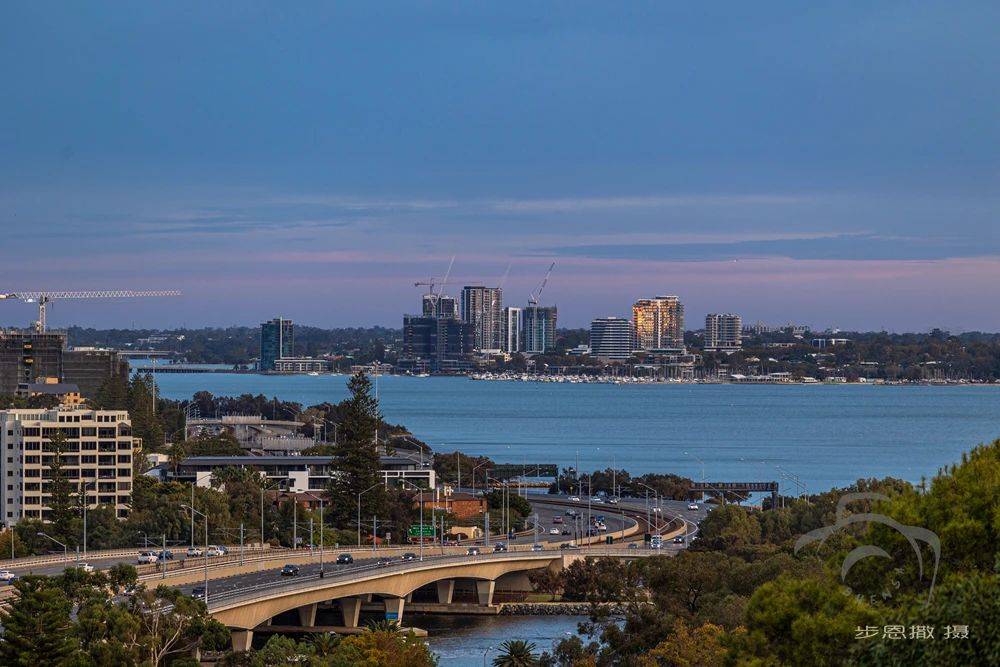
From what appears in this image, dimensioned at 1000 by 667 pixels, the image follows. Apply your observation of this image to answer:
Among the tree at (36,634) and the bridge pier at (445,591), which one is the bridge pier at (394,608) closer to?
the bridge pier at (445,591)

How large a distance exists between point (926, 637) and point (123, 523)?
164 feet

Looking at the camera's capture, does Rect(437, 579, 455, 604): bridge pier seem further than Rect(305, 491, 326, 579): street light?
Yes

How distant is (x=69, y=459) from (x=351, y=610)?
90.3 ft

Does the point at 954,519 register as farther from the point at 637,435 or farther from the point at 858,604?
the point at 637,435

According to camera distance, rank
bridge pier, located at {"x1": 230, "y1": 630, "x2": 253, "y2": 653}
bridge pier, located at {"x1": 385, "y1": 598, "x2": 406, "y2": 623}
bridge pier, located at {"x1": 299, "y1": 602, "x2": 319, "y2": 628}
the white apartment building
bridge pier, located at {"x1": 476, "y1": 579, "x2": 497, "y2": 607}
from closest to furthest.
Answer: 1. bridge pier, located at {"x1": 230, "y1": 630, "x2": 253, "y2": 653}
2. bridge pier, located at {"x1": 299, "y1": 602, "x2": 319, "y2": 628}
3. bridge pier, located at {"x1": 385, "y1": 598, "x2": 406, "y2": 623}
4. bridge pier, located at {"x1": 476, "y1": 579, "x2": 497, "y2": 607}
5. the white apartment building

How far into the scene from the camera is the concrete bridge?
1576 inches

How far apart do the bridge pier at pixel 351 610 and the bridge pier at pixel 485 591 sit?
6565 millimetres

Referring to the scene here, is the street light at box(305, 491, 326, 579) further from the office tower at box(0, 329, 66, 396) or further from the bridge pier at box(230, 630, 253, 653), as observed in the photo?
the office tower at box(0, 329, 66, 396)

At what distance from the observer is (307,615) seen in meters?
44.9

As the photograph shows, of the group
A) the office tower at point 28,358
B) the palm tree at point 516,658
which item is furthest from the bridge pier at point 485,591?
the office tower at point 28,358

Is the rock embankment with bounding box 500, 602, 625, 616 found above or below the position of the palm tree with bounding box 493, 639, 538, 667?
below

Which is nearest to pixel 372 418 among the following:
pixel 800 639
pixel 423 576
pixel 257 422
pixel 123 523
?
pixel 123 523

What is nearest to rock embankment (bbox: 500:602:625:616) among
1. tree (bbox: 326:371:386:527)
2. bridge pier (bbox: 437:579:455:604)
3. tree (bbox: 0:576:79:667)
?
bridge pier (bbox: 437:579:455:604)

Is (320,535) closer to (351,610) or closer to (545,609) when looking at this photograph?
(545,609)
